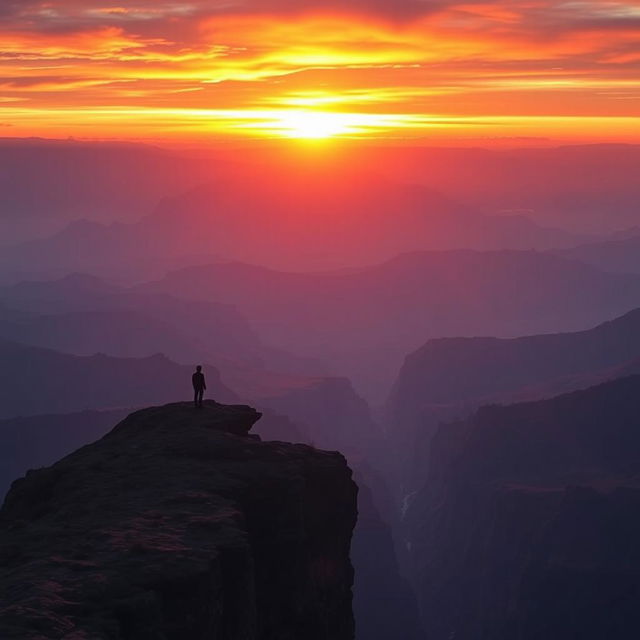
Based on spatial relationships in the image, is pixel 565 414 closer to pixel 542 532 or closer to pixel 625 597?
pixel 542 532

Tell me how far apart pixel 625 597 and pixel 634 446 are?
47767mm

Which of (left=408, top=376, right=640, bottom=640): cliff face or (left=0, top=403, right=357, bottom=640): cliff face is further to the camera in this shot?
(left=408, top=376, right=640, bottom=640): cliff face

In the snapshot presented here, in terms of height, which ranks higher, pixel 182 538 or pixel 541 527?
pixel 182 538

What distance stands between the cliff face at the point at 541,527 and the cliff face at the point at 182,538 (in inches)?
3921

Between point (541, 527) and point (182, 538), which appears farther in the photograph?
point (541, 527)

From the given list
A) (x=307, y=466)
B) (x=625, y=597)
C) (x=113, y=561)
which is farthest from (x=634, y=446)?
(x=113, y=561)

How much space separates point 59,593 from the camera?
94.8 feet

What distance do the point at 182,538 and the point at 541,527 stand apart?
124853 mm

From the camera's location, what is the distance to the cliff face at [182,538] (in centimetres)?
2912

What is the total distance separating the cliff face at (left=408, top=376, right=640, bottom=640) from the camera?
5423 inches

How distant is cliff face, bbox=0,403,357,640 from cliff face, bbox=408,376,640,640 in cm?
9958

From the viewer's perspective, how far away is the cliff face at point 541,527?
138 meters

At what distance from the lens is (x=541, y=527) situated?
150625 mm

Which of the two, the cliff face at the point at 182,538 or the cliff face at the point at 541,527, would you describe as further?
A: the cliff face at the point at 541,527
